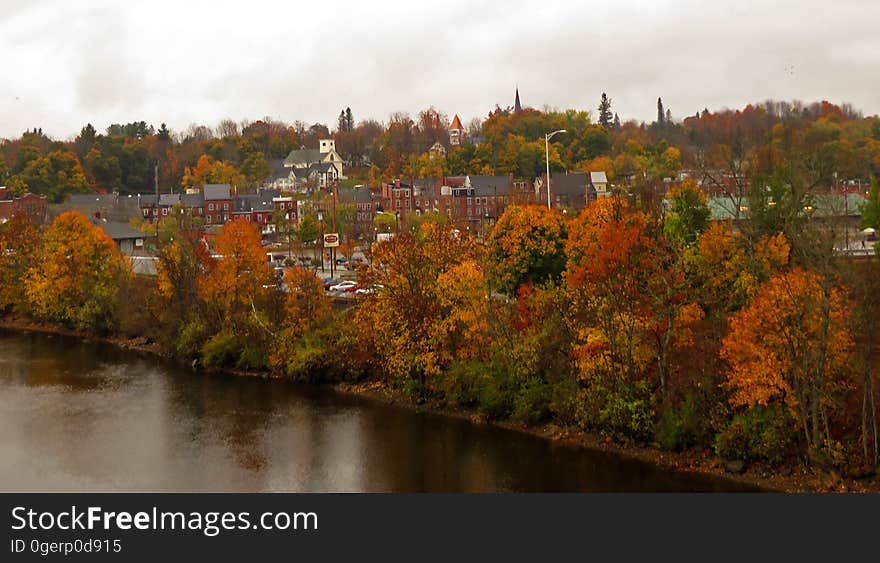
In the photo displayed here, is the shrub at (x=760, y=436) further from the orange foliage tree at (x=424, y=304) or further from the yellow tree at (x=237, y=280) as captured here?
the yellow tree at (x=237, y=280)

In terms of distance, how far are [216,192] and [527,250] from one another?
149ft

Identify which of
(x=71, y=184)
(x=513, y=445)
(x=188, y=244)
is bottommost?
(x=513, y=445)

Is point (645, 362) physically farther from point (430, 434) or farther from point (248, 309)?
point (248, 309)

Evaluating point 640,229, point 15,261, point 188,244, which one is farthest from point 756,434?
point 15,261

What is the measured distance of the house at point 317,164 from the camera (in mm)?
76500

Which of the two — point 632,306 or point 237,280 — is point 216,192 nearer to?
point 237,280

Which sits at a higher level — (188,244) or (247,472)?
(188,244)

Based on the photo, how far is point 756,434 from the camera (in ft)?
50.5

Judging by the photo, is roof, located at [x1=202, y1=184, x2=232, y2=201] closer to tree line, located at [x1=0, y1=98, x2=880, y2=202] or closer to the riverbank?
tree line, located at [x1=0, y1=98, x2=880, y2=202]

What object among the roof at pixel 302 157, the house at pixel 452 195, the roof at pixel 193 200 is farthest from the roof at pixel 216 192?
the roof at pixel 302 157

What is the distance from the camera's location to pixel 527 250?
22.8 metres

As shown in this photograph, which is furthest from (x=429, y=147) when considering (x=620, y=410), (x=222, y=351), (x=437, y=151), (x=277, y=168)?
(x=620, y=410)

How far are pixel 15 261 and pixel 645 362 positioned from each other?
2714 cm

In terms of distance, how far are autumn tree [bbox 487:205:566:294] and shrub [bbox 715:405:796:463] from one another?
25.9 ft
